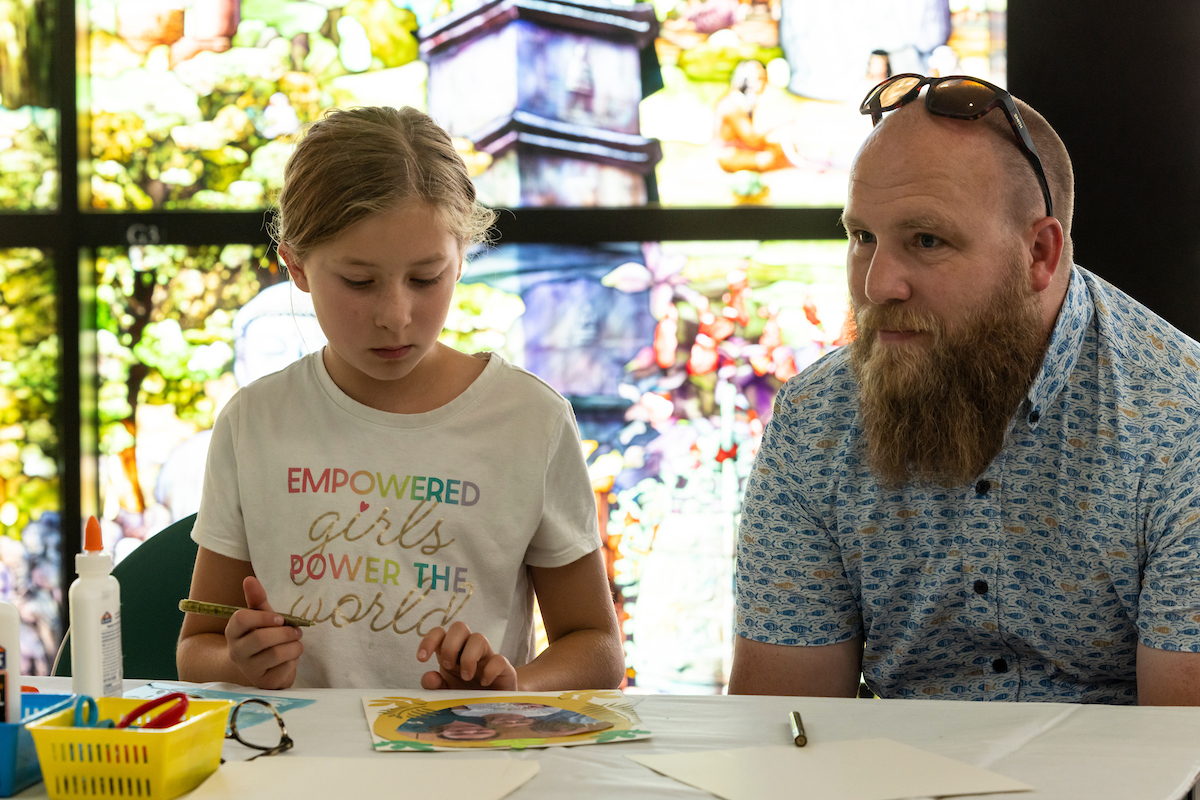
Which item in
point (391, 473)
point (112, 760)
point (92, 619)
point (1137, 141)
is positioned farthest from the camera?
point (1137, 141)

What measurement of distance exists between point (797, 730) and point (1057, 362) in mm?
724

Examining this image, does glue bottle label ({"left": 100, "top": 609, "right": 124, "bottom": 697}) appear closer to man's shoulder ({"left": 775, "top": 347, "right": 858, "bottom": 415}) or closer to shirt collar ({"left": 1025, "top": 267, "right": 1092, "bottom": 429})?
man's shoulder ({"left": 775, "top": 347, "right": 858, "bottom": 415})

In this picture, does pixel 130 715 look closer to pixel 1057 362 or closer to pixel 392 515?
pixel 392 515

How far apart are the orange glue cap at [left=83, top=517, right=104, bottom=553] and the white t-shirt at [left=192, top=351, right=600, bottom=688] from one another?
0.50 m

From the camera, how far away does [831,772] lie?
952mm

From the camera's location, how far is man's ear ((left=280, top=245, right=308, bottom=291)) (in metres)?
1.56

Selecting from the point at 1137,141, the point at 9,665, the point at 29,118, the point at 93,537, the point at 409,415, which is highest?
the point at 29,118

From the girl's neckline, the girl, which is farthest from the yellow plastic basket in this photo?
the girl's neckline

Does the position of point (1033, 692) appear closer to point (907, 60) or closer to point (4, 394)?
point (907, 60)

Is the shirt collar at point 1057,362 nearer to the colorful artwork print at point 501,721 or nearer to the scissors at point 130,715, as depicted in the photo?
the colorful artwork print at point 501,721

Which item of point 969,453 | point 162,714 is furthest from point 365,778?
point 969,453

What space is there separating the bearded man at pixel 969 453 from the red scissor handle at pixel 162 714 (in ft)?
2.87

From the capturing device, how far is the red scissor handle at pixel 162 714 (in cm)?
92

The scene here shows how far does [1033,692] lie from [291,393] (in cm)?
116
